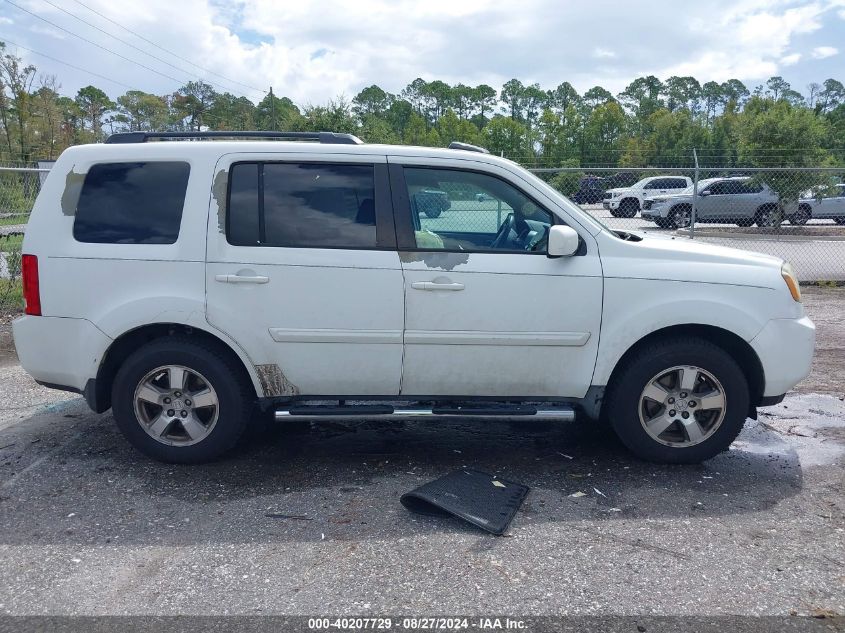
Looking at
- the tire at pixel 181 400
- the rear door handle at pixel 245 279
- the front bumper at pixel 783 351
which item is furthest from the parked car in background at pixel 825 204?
the tire at pixel 181 400

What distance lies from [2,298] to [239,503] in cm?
704

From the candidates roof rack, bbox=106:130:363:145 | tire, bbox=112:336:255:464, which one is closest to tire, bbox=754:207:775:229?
roof rack, bbox=106:130:363:145

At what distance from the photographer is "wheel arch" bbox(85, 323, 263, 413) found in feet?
14.2

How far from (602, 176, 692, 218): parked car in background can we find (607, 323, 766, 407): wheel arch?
54.4ft

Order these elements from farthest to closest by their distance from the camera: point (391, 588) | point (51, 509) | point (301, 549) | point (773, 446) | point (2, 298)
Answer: point (2, 298)
point (773, 446)
point (51, 509)
point (301, 549)
point (391, 588)

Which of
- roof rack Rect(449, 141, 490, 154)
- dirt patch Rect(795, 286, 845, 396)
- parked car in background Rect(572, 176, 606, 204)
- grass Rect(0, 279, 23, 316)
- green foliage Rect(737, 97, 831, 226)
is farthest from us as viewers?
green foliage Rect(737, 97, 831, 226)

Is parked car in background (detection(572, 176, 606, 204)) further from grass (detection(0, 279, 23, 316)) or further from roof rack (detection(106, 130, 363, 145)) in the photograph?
grass (detection(0, 279, 23, 316))

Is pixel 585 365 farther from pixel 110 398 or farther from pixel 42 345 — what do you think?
pixel 42 345

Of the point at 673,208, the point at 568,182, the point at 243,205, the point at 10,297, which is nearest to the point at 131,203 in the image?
the point at 243,205

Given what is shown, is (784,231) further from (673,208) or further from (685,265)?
(685,265)

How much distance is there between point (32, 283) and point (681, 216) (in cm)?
1912

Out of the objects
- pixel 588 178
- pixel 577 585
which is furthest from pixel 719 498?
pixel 588 178

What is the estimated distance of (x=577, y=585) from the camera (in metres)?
3.16

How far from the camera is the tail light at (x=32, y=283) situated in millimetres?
4297
